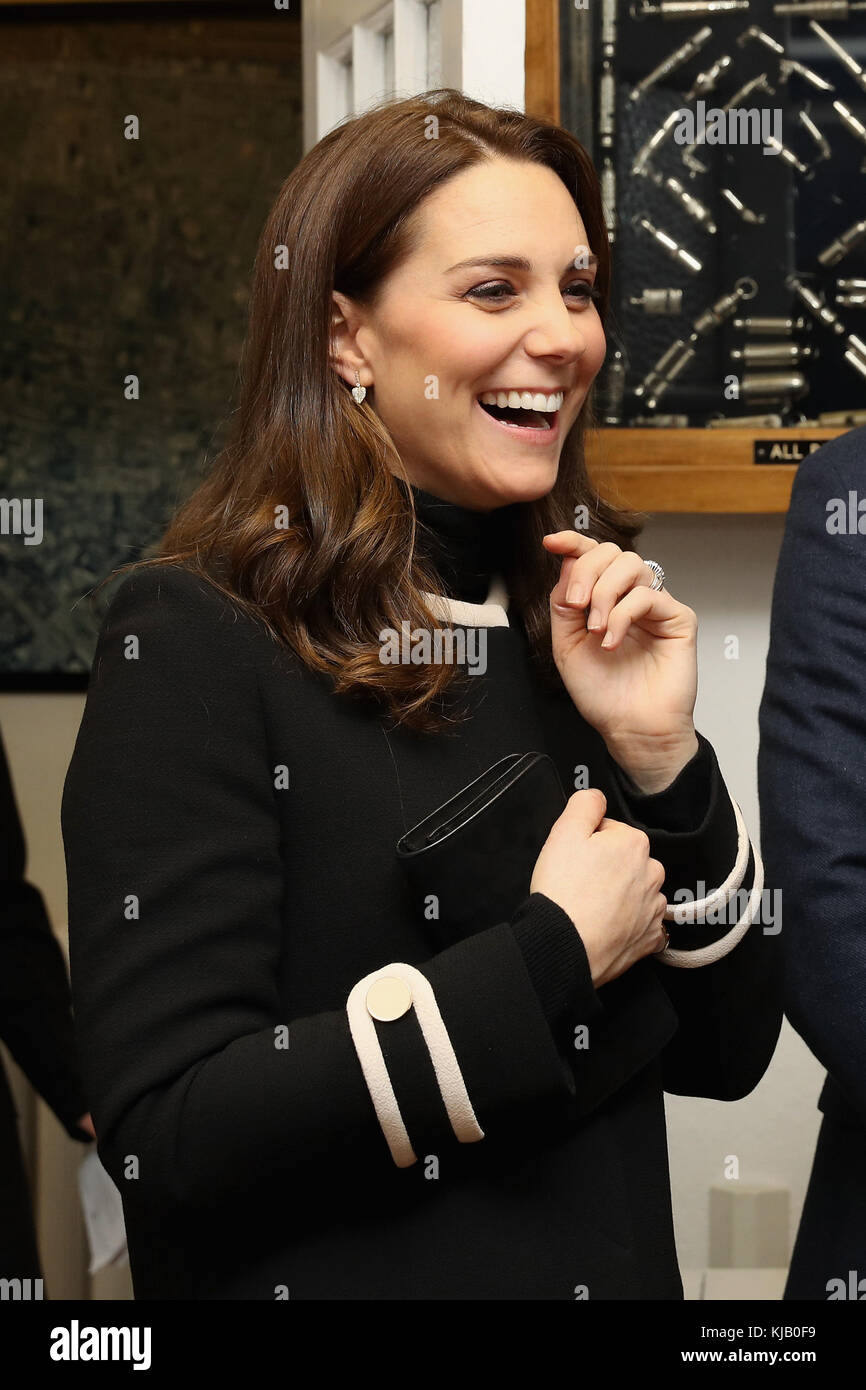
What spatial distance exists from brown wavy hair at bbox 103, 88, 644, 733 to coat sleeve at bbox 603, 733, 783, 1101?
0.14 meters

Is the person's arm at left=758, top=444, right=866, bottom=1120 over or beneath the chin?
beneath

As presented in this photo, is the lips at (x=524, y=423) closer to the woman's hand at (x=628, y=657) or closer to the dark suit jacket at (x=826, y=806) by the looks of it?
the woman's hand at (x=628, y=657)

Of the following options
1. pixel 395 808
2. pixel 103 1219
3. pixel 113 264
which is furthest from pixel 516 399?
pixel 113 264

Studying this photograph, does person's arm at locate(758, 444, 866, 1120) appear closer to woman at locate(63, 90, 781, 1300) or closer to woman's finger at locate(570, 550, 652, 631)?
woman at locate(63, 90, 781, 1300)

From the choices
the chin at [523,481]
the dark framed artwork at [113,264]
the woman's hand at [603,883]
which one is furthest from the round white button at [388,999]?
the dark framed artwork at [113,264]

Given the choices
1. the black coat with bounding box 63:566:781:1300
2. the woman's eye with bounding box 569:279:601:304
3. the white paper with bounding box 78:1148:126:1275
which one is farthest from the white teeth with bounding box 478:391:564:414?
the white paper with bounding box 78:1148:126:1275

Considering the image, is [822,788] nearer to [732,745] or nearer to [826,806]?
[826,806]

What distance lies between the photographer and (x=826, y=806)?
1053 mm

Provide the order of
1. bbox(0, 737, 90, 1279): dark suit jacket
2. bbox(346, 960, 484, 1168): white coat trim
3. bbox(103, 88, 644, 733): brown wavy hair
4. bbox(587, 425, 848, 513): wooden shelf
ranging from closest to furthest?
bbox(346, 960, 484, 1168): white coat trim < bbox(103, 88, 644, 733): brown wavy hair < bbox(587, 425, 848, 513): wooden shelf < bbox(0, 737, 90, 1279): dark suit jacket

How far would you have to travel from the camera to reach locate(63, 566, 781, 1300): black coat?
2.64ft

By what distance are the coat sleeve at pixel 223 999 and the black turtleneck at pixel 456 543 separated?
22cm

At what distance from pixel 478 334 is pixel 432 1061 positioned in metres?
0.47

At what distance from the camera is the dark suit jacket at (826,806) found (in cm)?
104

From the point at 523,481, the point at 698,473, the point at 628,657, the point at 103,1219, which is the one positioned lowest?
the point at 103,1219
